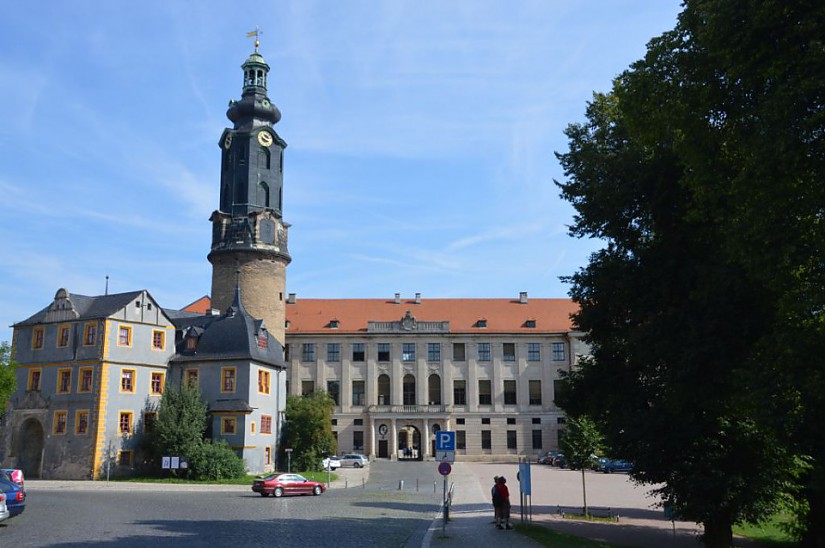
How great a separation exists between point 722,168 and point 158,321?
127 feet

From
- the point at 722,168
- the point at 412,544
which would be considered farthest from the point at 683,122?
the point at 412,544

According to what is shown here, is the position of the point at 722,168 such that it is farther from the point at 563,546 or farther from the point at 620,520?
the point at 620,520

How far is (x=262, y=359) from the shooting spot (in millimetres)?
47406

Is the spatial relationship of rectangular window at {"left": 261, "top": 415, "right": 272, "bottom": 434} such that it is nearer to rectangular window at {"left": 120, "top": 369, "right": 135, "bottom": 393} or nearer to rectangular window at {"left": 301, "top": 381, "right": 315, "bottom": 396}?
rectangular window at {"left": 120, "top": 369, "right": 135, "bottom": 393}

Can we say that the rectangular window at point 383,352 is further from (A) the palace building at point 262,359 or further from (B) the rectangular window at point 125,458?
(B) the rectangular window at point 125,458

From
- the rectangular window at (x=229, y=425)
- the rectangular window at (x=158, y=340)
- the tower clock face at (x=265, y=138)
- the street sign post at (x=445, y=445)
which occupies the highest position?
the tower clock face at (x=265, y=138)

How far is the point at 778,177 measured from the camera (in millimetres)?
14109

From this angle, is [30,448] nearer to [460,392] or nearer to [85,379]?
[85,379]

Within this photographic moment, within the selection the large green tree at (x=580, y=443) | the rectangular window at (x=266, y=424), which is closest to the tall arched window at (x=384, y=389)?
the rectangular window at (x=266, y=424)

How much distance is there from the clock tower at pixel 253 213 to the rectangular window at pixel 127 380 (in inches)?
453

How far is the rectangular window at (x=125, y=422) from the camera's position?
4409cm

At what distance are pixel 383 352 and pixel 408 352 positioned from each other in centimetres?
247

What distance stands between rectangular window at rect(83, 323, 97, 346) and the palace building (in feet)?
0.40

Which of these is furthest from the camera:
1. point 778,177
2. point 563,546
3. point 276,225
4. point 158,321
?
point 276,225
